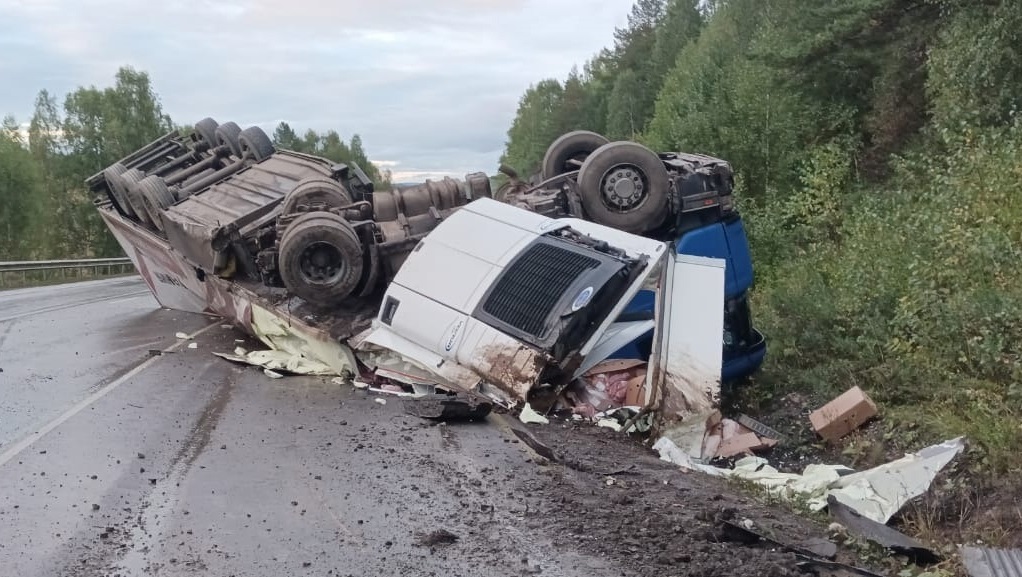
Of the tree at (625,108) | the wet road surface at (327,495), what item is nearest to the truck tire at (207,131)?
the wet road surface at (327,495)

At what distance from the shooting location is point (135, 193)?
12.3 metres

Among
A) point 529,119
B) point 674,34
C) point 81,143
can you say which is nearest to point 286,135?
point 529,119

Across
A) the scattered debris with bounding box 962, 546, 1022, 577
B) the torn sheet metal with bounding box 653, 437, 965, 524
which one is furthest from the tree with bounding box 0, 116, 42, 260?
the scattered debris with bounding box 962, 546, 1022, 577

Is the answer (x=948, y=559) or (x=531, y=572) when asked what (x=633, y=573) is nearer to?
(x=531, y=572)

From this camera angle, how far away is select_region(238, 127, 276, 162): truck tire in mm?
12664

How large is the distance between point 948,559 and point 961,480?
53.1 inches

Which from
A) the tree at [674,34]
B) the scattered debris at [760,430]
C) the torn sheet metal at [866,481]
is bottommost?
the scattered debris at [760,430]

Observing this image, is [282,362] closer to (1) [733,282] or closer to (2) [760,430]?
(1) [733,282]

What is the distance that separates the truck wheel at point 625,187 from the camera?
852cm

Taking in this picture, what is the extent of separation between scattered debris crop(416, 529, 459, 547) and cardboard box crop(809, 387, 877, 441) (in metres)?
3.98

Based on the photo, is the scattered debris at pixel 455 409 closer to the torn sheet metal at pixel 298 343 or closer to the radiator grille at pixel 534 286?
the radiator grille at pixel 534 286

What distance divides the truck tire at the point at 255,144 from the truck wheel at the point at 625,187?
18.4 feet

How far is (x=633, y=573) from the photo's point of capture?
3.87 m

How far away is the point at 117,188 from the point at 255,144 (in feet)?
6.94
